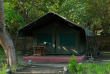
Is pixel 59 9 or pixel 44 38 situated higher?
pixel 59 9

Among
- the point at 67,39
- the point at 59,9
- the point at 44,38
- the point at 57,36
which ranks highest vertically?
the point at 59,9

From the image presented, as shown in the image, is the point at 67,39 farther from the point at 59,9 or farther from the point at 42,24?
the point at 59,9

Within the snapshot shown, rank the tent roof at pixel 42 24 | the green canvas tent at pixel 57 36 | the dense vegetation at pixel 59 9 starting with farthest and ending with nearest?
the dense vegetation at pixel 59 9 < the green canvas tent at pixel 57 36 < the tent roof at pixel 42 24

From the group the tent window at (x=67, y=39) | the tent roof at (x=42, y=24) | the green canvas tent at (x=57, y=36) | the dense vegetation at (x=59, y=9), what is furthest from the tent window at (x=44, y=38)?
the dense vegetation at (x=59, y=9)

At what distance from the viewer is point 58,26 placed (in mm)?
14578

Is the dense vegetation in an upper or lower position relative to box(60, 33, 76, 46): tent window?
upper

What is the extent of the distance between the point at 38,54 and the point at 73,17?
612 cm

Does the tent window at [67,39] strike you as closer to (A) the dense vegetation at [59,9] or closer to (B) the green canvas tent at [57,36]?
(B) the green canvas tent at [57,36]

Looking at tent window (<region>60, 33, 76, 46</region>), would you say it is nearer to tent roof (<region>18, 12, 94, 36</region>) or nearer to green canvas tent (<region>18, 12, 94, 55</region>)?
green canvas tent (<region>18, 12, 94, 55</region>)

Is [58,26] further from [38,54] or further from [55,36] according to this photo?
[38,54]

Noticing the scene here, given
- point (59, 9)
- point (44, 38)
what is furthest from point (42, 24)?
point (59, 9)

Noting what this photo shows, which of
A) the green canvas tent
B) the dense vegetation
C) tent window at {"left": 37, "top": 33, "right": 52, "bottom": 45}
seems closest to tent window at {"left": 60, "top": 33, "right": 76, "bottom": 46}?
the green canvas tent

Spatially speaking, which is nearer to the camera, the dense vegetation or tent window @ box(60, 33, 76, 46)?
tent window @ box(60, 33, 76, 46)

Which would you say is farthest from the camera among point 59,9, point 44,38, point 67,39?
point 59,9
